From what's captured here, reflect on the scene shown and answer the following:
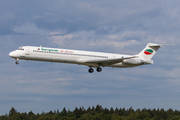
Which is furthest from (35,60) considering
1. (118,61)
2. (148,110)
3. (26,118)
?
(148,110)

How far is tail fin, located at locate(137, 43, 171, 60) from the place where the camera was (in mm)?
59500

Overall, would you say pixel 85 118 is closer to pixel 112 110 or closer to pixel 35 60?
pixel 112 110

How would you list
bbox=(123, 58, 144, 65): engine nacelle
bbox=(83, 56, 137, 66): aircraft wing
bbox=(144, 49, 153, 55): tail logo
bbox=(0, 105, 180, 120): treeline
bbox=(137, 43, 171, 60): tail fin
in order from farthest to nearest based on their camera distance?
bbox=(0, 105, 180, 120): treeline
bbox=(144, 49, 153, 55): tail logo
bbox=(137, 43, 171, 60): tail fin
bbox=(123, 58, 144, 65): engine nacelle
bbox=(83, 56, 137, 66): aircraft wing

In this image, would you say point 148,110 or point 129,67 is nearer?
point 129,67

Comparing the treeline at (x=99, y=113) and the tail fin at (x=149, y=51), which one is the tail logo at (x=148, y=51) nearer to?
the tail fin at (x=149, y=51)

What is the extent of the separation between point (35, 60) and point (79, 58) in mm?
8022

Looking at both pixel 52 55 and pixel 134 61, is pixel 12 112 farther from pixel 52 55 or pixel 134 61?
pixel 52 55

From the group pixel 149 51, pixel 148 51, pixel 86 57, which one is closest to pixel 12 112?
pixel 148 51

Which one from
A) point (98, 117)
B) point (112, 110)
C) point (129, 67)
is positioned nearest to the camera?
point (129, 67)

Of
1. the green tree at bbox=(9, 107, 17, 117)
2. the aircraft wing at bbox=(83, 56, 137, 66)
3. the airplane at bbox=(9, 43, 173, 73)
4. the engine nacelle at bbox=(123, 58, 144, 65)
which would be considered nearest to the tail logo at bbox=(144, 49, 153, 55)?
the airplane at bbox=(9, 43, 173, 73)

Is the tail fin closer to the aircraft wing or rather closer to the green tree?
the aircraft wing

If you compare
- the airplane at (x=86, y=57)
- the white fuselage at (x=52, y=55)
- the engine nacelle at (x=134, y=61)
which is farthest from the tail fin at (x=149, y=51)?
the white fuselage at (x=52, y=55)

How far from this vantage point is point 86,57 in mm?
51562

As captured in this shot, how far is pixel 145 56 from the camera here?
195 feet
